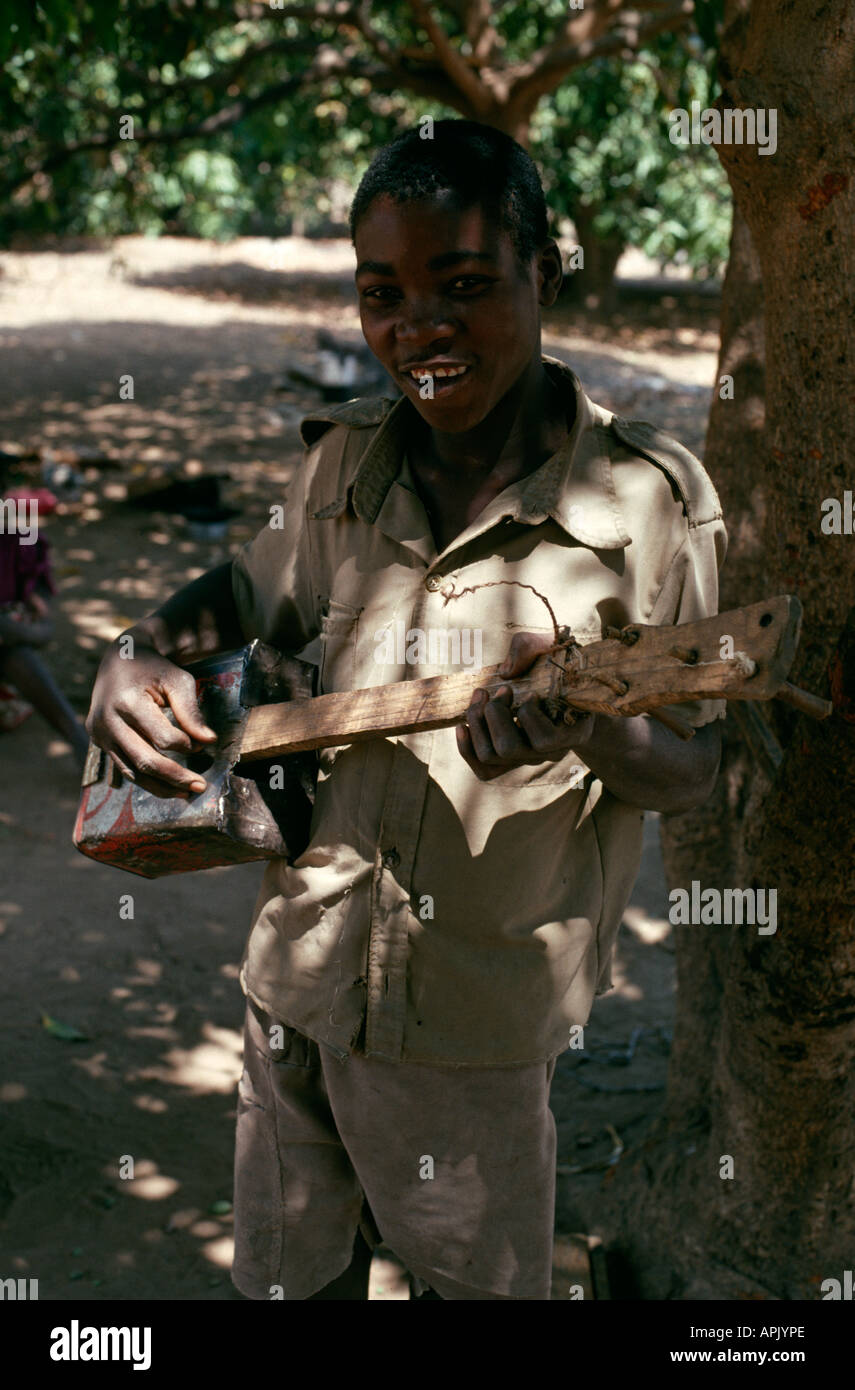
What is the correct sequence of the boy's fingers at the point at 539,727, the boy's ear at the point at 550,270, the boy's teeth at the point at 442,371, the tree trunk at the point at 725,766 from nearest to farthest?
the boy's fingers at the point at 539,727 < the boy's teeth at the point at 442,371 < the boy's ear at the point at 550,270 < the tree trunk at the point at 725,766

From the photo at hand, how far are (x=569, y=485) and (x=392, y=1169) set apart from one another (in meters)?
1.02

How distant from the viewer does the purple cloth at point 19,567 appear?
5320 millimetres

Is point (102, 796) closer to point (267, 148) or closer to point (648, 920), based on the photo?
point (648, 920)

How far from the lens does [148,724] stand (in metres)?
1.86

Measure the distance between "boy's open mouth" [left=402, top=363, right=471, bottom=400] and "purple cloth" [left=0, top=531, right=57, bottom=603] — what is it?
393cm

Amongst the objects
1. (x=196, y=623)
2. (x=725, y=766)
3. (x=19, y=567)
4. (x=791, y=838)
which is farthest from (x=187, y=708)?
(x=19, y=567)

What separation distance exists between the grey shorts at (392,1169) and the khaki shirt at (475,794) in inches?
2.8

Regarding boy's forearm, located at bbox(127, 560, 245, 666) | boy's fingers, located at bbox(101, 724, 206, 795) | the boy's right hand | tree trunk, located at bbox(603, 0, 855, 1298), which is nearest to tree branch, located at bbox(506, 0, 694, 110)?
tree trunk, located at bbox(603, 0, 855, 1298)

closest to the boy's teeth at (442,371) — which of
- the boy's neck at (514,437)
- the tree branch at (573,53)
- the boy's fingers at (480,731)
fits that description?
the boy's neck at (514,437)

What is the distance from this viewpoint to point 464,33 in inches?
297

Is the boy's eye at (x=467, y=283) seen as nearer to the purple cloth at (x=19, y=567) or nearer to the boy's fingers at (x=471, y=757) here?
the boy's fingers at (x=471, y=757)

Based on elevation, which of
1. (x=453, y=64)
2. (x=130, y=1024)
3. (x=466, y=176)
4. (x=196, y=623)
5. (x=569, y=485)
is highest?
(x=453, y=64)

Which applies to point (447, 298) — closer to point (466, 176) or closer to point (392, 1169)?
point (466, 176)

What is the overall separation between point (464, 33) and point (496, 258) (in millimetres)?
6670
